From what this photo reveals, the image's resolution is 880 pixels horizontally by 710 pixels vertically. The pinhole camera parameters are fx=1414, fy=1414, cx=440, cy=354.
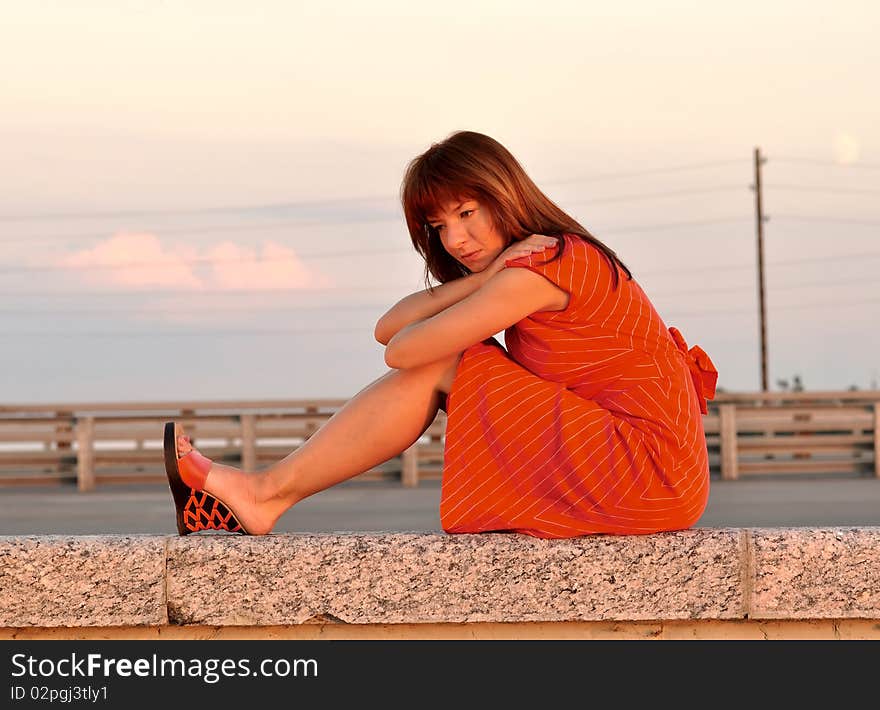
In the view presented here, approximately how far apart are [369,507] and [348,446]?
11.1 m

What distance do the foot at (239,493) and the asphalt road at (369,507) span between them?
6.31m

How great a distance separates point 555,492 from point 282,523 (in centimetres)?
957

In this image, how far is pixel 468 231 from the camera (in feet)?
12.1

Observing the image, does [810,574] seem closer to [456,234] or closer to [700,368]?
[700,368]

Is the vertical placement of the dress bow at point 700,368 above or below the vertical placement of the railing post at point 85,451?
below

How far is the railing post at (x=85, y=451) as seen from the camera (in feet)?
64.2

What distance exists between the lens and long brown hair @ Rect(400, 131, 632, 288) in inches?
142

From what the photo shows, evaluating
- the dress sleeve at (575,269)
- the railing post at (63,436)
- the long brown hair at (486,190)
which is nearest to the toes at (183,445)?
the long brown hair at (486,190)

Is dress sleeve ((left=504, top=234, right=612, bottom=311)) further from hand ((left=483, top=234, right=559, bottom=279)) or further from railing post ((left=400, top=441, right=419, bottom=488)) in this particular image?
railing post ((left=400, top=441, right=419, bottom=488))

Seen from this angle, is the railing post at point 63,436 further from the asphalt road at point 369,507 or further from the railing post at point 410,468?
the railing post at point 410,468

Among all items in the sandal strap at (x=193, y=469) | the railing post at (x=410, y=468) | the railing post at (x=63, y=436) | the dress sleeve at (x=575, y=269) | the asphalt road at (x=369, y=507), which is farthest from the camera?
the railing post at (x=63, y=436)

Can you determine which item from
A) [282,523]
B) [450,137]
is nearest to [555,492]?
[450,137]

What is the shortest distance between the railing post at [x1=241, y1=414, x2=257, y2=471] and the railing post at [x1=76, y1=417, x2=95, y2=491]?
7.29 feet

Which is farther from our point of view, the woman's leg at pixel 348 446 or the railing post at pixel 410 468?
the railing post at pixel 410 468
